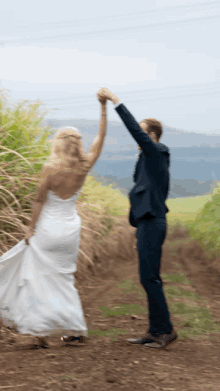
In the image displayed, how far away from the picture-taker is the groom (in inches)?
136

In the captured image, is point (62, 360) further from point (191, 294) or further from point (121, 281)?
point (121, 281)

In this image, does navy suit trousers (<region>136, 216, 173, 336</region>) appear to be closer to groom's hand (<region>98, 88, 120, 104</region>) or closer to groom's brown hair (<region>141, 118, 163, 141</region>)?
groom's brown hair (<region>141, 118, 163, 141</region>)

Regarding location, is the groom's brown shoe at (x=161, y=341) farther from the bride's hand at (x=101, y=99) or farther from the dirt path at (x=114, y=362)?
the bride's hand at (x=101, y=99)

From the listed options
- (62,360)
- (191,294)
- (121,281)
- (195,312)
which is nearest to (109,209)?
(121,281)

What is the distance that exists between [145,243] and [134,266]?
465cm

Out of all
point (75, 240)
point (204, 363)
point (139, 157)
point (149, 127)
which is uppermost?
point (149, 127)

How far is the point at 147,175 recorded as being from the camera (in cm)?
354

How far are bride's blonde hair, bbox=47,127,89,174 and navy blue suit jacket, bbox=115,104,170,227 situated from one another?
15.7 inches

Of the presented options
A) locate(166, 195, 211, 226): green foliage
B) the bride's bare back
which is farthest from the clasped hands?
locate(166, 195, 211, 226): green foliage

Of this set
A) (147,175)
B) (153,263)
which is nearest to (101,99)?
(147,175)

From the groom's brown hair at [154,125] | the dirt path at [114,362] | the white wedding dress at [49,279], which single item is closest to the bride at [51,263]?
the white wedding dress at [49,279]

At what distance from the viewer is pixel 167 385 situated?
2.84 m

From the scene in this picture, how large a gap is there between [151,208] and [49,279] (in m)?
1.02

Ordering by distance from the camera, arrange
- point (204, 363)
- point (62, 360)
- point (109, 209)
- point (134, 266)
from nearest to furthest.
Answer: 1. point (62, 360)
2. point (204, 363)
3. point (134, 266)
4. point (109, 209)
